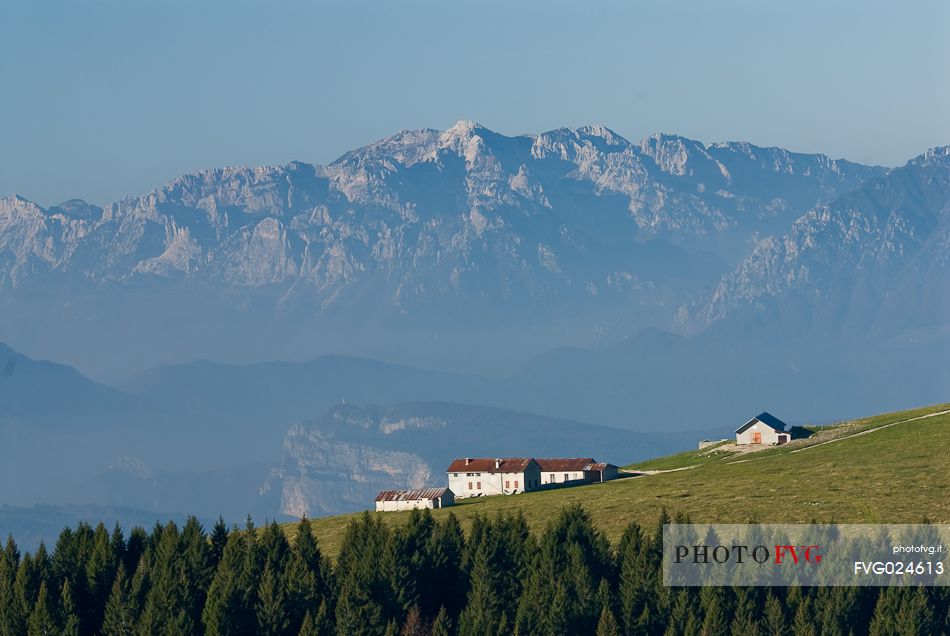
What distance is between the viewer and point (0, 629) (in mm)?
118312

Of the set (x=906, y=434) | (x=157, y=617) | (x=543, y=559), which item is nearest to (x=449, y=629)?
(x=543, y=559)

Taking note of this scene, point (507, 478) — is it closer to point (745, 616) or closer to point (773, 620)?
point (745, 616)

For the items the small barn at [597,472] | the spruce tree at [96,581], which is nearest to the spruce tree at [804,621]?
the spruce tree at [96,581]

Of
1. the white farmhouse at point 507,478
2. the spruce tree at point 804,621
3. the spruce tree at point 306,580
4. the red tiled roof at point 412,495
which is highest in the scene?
the white farmhouse at point 507,478

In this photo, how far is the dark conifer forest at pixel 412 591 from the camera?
111062mm

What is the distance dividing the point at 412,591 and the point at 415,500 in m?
67.9

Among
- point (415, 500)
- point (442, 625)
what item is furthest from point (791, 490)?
point (442, 625)

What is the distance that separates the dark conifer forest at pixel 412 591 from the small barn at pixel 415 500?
5160 centimetres

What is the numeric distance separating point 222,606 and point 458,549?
21.0 m

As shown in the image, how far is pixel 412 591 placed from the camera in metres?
120

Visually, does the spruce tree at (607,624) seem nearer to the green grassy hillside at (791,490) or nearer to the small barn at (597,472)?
the green grassy hillside at (791,490)

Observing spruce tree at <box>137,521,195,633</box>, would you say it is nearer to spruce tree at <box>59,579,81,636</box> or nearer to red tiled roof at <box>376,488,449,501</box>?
spruce tree at <box>59,579,81,636</box>

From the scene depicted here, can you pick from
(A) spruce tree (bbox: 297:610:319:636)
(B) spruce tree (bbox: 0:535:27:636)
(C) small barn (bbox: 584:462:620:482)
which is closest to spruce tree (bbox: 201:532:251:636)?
(A) spruce tree (bbox: 297:610:319:636)

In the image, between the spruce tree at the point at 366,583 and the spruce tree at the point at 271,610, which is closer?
the spruce tree at the point at 366,583
